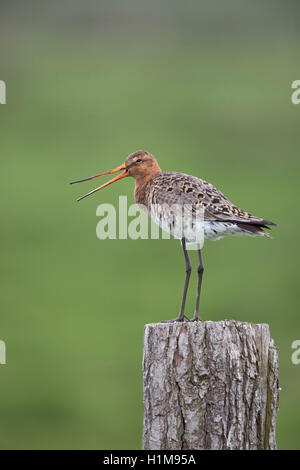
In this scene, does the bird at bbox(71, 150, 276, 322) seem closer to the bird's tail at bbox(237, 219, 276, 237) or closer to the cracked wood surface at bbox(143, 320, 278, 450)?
the bird's tail at bbox(237, 219, 276, 237)

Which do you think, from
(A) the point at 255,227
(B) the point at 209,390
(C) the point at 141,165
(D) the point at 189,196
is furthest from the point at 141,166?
(B) the point at 209,390

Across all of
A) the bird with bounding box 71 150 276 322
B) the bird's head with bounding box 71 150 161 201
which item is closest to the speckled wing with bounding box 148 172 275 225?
the bird with bounding box 71 150 276 322

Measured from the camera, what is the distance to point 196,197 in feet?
25.1

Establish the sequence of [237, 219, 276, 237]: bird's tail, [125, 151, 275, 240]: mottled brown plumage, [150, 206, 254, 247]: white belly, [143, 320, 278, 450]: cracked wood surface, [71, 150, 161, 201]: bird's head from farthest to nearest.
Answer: [71, 150, 161, 201]: bird's head, [150, 206, 254, 247]: white belly, [125, 151, 275, 240]: mottled brown plumage, [237, 219, 276, 237]: bird's tail, [143, 320, 278, 450]: cracked wood surface

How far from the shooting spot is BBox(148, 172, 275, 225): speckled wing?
24.3ft

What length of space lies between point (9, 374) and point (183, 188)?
8.39m

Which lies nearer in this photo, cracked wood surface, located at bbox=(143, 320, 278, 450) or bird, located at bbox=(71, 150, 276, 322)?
cracked wood surface, located at bbox=(143, 320, 278, 450)

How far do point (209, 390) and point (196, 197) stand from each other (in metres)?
2.24

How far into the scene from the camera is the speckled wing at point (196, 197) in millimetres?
7395

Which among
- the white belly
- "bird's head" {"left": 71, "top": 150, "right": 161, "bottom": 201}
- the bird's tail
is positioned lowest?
the bird's tail

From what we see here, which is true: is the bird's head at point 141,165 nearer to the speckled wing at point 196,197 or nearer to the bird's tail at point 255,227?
the speckled wing at point 196,197

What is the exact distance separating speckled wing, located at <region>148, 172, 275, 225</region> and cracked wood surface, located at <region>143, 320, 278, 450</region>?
1401 millimetres
